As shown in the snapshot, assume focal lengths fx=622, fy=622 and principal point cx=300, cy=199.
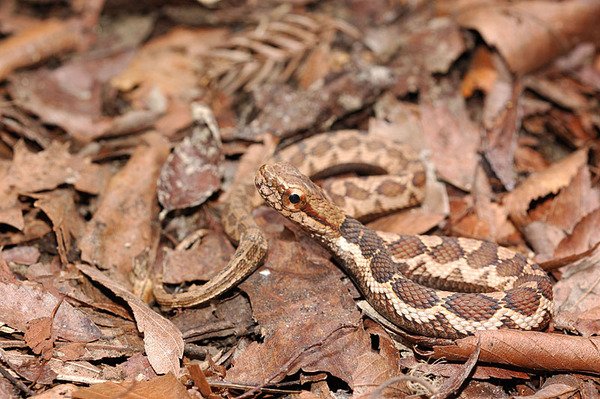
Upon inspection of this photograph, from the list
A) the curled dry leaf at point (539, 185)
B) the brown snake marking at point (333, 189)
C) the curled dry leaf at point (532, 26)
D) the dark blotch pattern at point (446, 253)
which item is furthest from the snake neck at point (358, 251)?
the curled dry leaf at point (532, 26)

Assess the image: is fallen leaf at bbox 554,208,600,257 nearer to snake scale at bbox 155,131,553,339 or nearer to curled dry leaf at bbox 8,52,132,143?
snake scale at bbox 155,131,553,339

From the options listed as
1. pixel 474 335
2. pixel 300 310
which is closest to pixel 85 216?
pixel 300 310

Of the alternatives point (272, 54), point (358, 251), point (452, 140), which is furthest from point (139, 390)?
point (272, 54)

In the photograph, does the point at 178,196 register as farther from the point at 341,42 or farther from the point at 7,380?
the point at 341,42

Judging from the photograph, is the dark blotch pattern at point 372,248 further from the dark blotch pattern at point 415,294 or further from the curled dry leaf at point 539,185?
the curled dry leaf at point 539,185

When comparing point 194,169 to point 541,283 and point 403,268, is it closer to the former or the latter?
point 403,268

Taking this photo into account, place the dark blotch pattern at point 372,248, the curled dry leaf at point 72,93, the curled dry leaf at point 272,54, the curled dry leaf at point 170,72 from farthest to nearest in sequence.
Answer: the curled dry leaf at point 272,54, the curled dry leaf at point 170,72, the curled dry leaf at point 72,93, the dark blotch pattern at point 372,248
